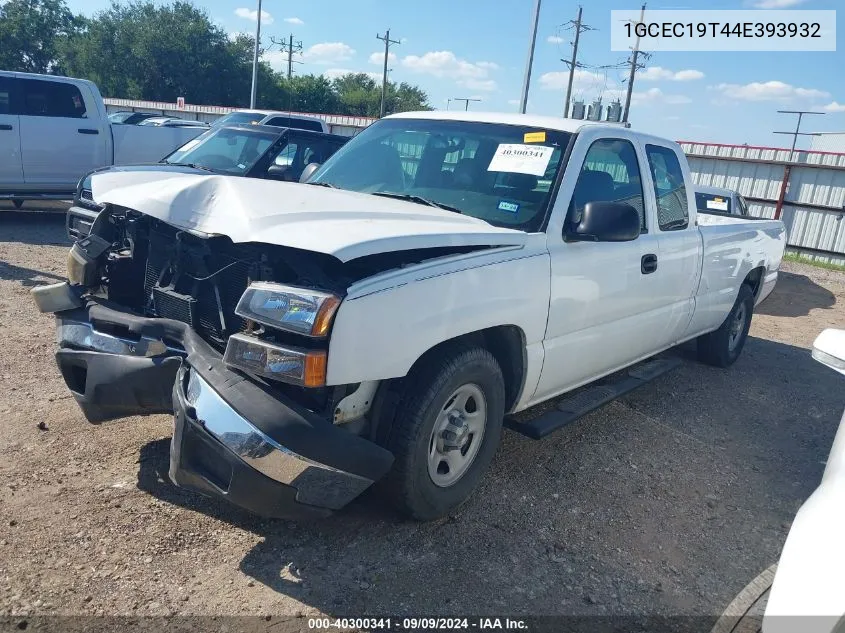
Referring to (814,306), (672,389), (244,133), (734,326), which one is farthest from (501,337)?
(814,306)

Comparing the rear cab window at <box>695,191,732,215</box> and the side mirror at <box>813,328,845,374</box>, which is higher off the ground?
the rear cab window at <box>695,191,732,215</box>

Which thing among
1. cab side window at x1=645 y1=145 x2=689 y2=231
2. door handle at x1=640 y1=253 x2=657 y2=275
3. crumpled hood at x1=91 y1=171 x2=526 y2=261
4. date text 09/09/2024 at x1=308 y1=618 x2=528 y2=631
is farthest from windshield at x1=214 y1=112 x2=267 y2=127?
date text 09/09/2024 at x1=308 y1=618 x2=528 y2=631

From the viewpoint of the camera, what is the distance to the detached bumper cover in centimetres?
261

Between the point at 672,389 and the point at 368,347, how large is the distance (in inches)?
157

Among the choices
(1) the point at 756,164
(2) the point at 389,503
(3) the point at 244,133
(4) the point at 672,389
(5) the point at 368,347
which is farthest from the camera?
(1) the point at 756,164

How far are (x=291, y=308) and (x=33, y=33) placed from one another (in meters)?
58.6

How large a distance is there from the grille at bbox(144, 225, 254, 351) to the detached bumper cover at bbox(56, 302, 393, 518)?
6.7 inches

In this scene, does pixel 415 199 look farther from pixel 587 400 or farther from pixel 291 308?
pixel 587 400

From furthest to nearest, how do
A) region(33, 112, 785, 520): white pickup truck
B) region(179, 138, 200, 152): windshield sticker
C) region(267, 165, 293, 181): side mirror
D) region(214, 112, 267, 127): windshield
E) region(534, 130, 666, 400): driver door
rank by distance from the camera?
region(214, 112, 267, 127): windshield → region(179, 138, 200, 152): windshield sticker → region(267, 165, 293, 181): side mirror → region(534, 130, 666, 400): driver door → region(33, 112, 785, 520): white pickup truck

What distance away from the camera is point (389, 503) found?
10.7 ft

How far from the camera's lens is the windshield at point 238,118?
1033cm

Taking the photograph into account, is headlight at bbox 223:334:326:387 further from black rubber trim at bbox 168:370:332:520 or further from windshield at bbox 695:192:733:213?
Answer: windshield at bbox 695:192:733:213

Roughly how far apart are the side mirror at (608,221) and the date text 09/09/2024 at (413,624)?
1.94 m

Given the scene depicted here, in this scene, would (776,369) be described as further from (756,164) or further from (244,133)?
(756,164)
